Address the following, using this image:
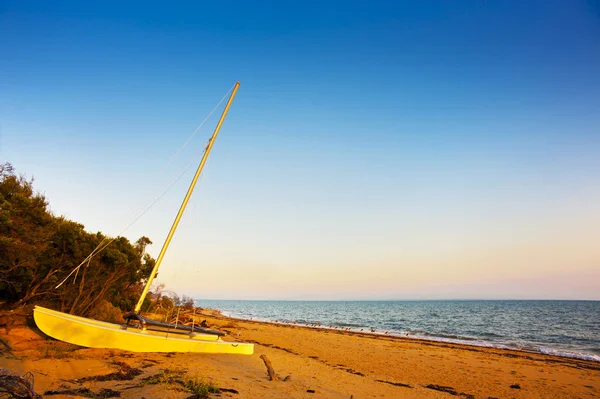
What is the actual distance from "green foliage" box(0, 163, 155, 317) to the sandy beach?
1665 mm

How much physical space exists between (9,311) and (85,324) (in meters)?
3.18

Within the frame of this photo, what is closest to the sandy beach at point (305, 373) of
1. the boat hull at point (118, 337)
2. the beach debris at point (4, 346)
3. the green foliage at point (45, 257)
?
the beach debris at point (4, 346)

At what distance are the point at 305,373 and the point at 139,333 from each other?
636 cm

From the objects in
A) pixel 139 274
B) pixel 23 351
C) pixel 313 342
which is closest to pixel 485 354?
pixel 313 342

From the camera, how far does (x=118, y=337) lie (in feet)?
37.1

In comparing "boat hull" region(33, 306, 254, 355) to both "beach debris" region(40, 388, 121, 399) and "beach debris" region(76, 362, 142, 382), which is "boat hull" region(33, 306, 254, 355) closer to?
"beach debris" region(76, 362, 142, 382)

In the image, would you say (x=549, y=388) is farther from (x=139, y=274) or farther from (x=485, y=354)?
(x=139, y=274)

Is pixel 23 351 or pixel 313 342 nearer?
pixel 23 351

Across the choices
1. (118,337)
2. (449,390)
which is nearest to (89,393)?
(118,337)

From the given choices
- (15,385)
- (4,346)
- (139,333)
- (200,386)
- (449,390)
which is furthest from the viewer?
(449,390)

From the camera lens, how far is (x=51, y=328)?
10375mm

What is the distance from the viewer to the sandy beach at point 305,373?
324 inches

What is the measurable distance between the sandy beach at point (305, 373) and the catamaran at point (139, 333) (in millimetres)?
317

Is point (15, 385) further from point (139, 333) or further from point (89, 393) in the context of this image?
point (139, 333)
